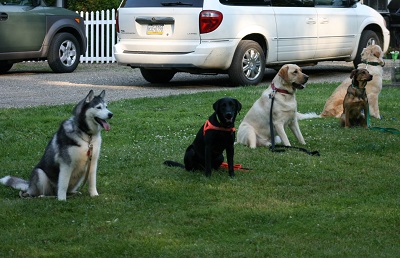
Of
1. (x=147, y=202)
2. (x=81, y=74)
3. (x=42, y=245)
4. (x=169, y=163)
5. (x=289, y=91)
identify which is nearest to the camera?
(x=42, y=245)

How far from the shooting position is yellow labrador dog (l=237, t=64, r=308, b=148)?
32.8 feet

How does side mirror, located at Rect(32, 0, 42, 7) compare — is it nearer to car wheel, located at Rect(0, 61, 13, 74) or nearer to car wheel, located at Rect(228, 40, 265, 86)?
car wheel, located at Rect(0, 61, 13, 74)

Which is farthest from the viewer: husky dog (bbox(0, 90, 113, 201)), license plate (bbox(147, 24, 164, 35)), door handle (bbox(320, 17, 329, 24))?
door handle (bbox(320, 17, 329, 24))

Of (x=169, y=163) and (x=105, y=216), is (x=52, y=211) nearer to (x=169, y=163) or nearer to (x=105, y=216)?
(x=105, y=216)

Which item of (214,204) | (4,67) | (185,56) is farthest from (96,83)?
(214,204)

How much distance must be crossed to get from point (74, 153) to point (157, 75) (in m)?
10.2

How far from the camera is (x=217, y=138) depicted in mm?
8203

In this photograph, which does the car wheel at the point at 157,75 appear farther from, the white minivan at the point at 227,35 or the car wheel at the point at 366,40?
the car wheel at the point at 366,40

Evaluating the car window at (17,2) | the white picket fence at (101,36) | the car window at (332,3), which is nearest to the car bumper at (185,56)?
the car window at (332,3)

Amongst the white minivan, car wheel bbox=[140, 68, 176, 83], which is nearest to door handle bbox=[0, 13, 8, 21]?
the white minivan

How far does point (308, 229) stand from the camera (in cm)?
645

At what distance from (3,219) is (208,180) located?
2124mm

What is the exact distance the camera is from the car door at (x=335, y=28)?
17781 mm

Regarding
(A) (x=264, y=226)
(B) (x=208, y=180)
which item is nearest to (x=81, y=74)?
(B) (x=208, y=180)
